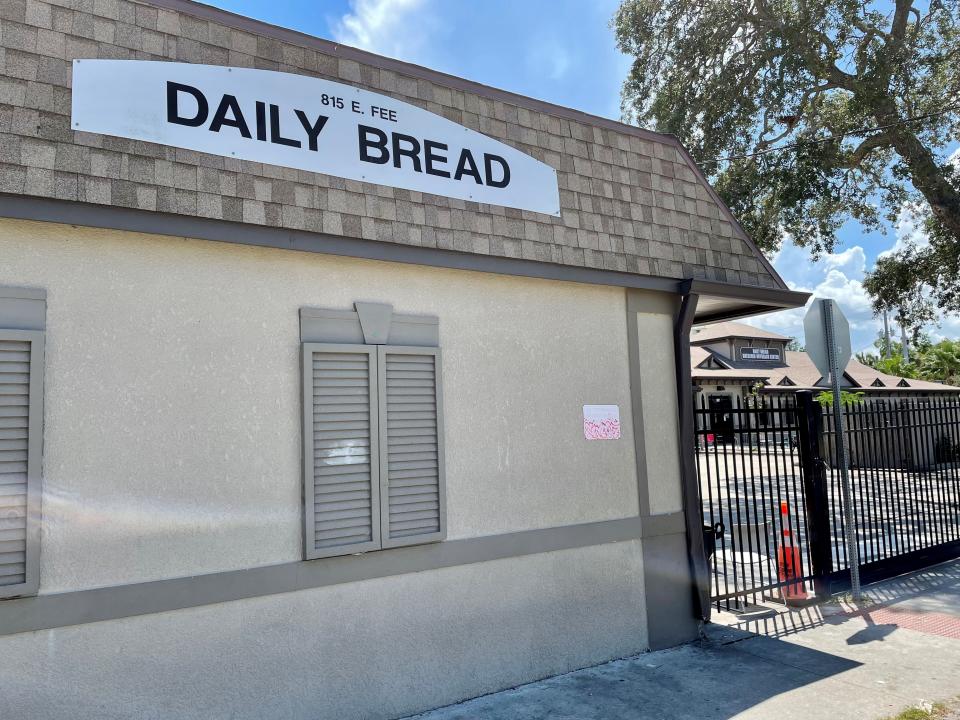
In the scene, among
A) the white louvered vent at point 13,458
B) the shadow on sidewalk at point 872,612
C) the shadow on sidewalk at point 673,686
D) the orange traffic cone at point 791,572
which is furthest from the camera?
the orange traffic cone at point 791,572

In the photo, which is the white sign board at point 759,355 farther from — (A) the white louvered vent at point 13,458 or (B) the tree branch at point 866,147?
(A) the white louvered vent at point 13,458

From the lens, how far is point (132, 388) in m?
4.12

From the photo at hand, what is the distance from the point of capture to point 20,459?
12.2 ft

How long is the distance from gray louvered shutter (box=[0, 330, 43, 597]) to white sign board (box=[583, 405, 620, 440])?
4.04 metres

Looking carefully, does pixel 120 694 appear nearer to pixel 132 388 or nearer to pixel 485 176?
pixel 132 388

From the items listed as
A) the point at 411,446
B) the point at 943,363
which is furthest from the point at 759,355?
the point at 411,446

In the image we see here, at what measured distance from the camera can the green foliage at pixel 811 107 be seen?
15992 millimetres

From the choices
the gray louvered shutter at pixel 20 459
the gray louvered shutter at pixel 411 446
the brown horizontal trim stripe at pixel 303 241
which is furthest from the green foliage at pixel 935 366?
the gray louvered shutter at pixel 20 459

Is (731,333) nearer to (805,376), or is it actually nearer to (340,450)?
(805,376)

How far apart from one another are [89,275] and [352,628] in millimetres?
2731

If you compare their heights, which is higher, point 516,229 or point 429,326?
point 516,229

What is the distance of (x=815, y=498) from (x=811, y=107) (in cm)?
1281

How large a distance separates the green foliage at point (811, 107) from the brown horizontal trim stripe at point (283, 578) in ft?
44.7

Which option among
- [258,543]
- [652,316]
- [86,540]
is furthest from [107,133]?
[652,316]
